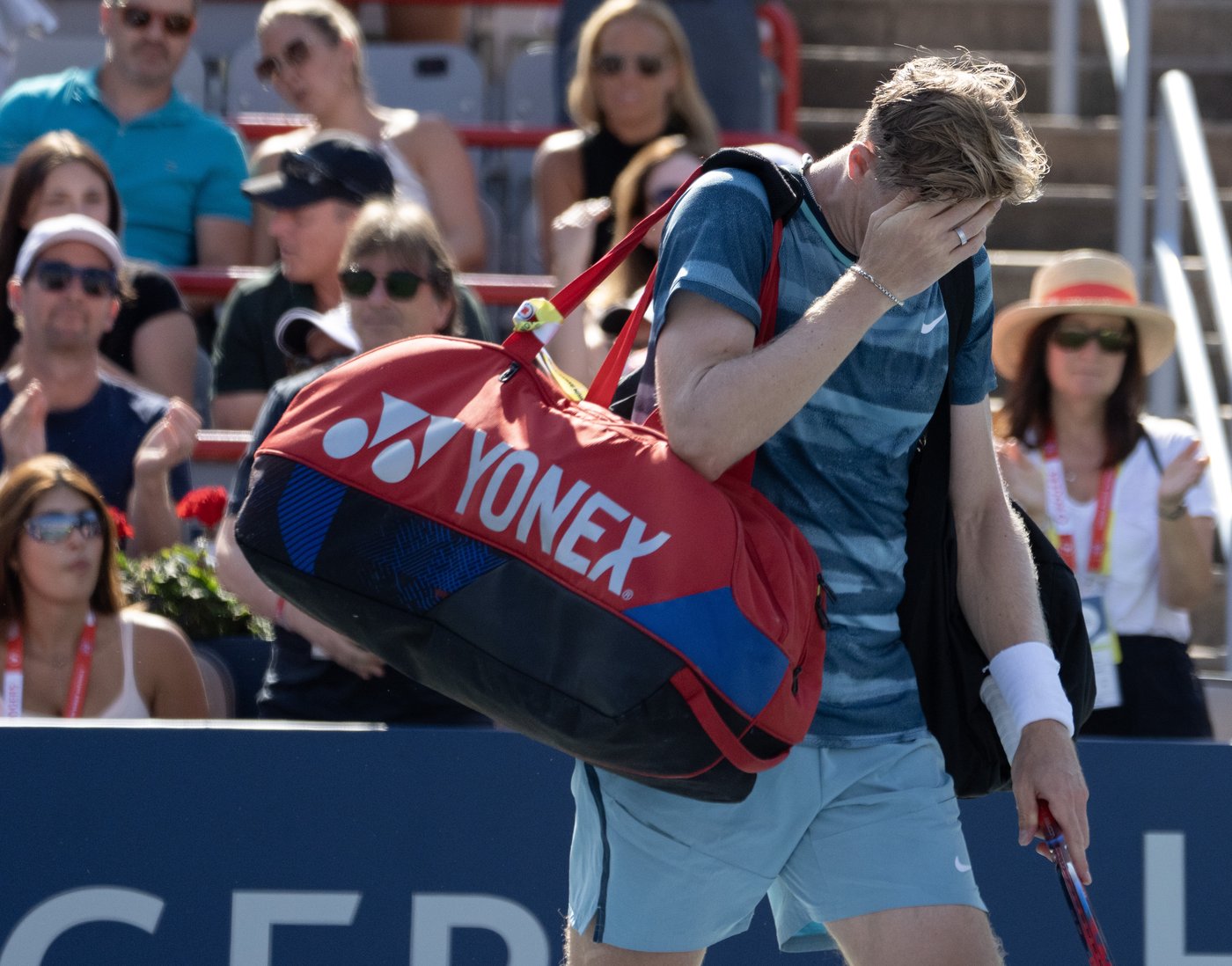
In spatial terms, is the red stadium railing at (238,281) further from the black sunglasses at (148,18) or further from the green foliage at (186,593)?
the green foliage at (186,593)

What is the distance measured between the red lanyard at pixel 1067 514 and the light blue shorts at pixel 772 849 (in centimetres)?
210

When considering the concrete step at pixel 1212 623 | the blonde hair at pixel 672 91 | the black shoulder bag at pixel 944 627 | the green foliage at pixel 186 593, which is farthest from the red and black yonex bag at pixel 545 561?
the blonde hair at pixel 672 91

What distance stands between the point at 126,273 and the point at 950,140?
144 inches

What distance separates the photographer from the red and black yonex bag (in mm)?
2047

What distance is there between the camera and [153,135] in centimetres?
611

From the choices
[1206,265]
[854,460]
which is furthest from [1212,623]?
[854,460]

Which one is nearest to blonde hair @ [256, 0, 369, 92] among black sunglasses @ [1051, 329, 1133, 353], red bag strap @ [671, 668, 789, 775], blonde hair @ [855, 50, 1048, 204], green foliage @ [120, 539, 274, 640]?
green foliage @ [120, 539, 274, 640]

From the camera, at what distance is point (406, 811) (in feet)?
11.1

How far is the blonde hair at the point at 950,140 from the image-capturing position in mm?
2039

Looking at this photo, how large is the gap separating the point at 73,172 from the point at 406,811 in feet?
9.04

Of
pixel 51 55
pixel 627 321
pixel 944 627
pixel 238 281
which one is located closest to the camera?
pixel 627 321

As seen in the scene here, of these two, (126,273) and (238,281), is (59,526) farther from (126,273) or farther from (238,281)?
(238,281)

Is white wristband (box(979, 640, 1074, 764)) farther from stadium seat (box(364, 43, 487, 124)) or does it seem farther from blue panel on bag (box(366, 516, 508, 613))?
stadium seat (box(364, 43, 487, 124))

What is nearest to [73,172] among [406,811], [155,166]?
[155,166]
